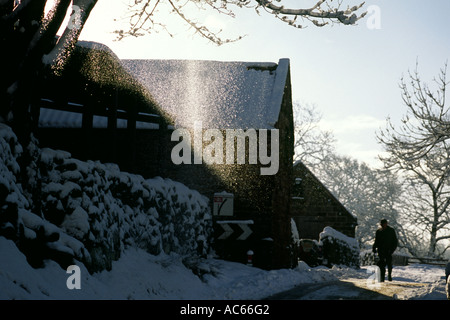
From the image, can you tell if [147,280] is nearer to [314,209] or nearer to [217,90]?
[217,90]

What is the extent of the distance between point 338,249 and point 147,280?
1942cm

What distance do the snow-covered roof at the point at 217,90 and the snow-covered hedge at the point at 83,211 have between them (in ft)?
19.1

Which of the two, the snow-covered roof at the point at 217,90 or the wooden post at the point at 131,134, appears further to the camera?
the snow-covered roof at the point at 217,90

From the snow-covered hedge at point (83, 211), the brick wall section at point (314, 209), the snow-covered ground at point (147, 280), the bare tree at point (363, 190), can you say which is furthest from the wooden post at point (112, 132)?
the bare tree at point (363, 190)

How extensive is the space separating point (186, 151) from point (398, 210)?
1515 inches

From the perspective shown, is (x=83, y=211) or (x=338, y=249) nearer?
(x=83, y=211)

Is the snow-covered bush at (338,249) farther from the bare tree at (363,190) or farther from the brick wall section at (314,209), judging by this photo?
the bare tree at (363,190)

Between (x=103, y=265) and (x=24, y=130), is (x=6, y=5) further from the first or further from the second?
(x=103, y=265)

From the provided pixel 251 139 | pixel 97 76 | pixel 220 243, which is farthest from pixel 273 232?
pixel 97 76

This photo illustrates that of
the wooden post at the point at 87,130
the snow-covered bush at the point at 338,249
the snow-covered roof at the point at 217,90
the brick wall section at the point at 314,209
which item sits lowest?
the snow-covered bush at the point at 338,249

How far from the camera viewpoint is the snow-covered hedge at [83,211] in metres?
7.31

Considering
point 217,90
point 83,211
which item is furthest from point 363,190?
point 83,211

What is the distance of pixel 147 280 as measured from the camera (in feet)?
31.6
